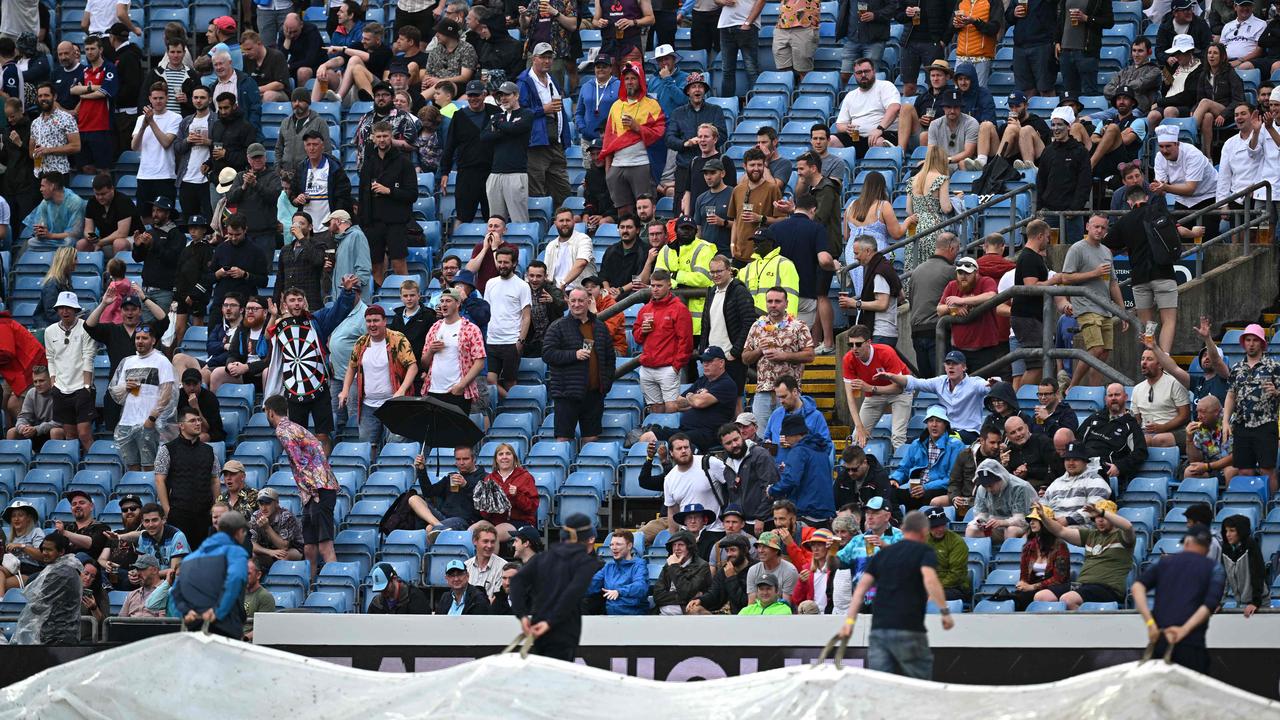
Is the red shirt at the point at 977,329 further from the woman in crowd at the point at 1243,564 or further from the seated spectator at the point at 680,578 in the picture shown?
the seated spectator at the point at 680,578

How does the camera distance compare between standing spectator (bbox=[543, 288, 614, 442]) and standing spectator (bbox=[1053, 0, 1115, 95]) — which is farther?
standing spectator (bbox=[1053, 0, 1115, 95])

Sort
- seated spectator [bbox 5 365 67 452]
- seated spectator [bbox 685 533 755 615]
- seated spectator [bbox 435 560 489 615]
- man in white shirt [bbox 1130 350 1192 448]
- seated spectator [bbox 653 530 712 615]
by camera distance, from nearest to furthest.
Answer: seated spectator [bbox 685 533 755 615] → seated spectator [bbox 653 530 712 615] → seated spectator [bbox 435 560 489 615] → man in white shirt [bbox 1130 350 1192 448] → seated spectator [bbox 5 365 67 452]

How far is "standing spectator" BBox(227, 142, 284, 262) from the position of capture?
21359mm

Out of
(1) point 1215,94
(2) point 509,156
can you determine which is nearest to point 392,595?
(2) point 509,156

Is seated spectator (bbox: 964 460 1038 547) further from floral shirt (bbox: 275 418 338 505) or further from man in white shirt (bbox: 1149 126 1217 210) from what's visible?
floral shirt (bbox: 275 418 338 505)

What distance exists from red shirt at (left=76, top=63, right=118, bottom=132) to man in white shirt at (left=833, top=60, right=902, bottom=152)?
7824mm

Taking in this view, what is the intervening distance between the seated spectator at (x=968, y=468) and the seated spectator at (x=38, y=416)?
846 cm

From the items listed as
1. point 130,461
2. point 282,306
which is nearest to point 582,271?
point 282,306

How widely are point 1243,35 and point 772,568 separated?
9022 millimetres

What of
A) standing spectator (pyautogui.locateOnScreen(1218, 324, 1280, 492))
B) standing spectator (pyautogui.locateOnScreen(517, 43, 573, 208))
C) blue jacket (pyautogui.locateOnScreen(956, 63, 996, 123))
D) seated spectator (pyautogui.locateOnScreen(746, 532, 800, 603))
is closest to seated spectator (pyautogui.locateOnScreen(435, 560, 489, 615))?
seated spectator (pyautogui.locateOnScreen(746, 532, 800, 603))

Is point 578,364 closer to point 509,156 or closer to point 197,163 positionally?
point 509,156

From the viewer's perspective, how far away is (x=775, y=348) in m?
18.0

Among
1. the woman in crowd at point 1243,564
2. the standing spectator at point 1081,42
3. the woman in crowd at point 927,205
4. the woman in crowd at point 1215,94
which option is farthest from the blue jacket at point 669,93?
the woman in crowd at point 1243,564

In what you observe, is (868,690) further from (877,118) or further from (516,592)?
(877,118)
